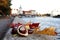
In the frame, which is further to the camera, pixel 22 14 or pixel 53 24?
pixel 53 24

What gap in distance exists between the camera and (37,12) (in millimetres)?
3523

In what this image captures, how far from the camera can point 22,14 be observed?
353 cm

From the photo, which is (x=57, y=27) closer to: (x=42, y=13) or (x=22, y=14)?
(x=42, y=13)

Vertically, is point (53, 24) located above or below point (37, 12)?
below

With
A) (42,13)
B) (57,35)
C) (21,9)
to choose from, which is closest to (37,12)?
(42,13)

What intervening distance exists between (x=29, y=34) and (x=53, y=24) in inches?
18.6

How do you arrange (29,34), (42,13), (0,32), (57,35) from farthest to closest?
(57,35), (29,34), (42,13), (0,32)

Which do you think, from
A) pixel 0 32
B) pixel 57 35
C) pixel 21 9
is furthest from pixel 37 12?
pixel 0 32

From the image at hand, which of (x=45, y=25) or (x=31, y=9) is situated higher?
(x=31, y=9)

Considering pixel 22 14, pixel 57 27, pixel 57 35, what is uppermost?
pixel 22 14

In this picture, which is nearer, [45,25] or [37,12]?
[37,12]

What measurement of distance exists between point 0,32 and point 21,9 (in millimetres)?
1376

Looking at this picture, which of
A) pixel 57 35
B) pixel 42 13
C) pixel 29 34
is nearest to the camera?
pixel 42 13

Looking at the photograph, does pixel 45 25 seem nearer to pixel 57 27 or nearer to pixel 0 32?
pixel 57 27
